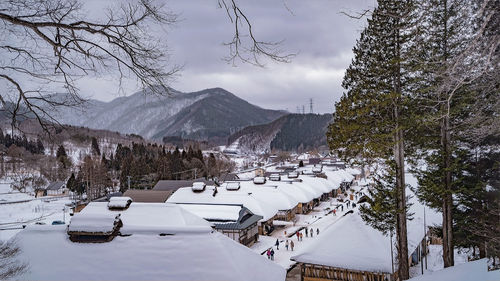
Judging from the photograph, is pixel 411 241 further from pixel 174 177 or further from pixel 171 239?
pixel 174 177

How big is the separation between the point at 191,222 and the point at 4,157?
15.6 feet

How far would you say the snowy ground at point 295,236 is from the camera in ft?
66.8

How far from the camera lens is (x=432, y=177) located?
43.9 feet

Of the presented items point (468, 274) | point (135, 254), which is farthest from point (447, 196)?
point (135, 254)

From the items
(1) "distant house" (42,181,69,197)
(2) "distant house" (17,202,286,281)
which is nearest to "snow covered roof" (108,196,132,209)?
(2) "distant house" (17,202,286,281)

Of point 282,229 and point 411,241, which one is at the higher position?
point 411,241

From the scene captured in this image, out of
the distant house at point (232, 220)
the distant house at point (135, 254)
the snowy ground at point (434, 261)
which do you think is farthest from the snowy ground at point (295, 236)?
the distant house at point (135, 254)

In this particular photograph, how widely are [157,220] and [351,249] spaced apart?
9.01 metres

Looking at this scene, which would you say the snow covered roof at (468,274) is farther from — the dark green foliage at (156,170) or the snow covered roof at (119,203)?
the dark green foliage at (156,170)

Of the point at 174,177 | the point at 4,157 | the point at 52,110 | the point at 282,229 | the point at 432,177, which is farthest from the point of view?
the point at 174,177

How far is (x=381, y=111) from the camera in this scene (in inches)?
499

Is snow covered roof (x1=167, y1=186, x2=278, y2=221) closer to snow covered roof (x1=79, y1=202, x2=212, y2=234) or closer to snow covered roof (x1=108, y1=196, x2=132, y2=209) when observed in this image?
snow covered roof (x1=108, y1=196, x2=132, y2=209)

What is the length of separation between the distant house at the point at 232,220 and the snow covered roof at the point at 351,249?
27.0 ft

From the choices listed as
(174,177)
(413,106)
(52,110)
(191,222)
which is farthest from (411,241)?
(174,177)
